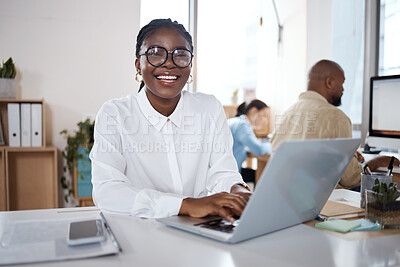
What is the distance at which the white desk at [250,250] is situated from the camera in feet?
2.52

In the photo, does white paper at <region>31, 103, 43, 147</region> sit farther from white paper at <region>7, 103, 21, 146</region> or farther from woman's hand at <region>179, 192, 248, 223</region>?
woman's hand at <region>179, 192, 248, 223</region>

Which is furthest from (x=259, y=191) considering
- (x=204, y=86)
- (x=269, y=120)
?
(x=269, y=120)

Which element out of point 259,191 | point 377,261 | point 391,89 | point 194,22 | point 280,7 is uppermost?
point 280,7

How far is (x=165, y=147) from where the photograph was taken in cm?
145

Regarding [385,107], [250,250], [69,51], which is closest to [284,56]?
[385,107]

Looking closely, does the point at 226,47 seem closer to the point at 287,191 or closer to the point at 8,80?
the point at 8,80

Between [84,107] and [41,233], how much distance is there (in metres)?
2.76

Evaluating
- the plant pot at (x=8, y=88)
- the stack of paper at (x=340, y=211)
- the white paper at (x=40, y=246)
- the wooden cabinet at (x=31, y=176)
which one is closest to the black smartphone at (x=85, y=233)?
the white paper at (x=40, y=246)

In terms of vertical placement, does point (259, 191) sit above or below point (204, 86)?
below

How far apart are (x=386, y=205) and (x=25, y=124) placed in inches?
113

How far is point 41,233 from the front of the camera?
91cm

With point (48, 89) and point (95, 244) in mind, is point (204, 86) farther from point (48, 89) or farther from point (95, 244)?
point (95, 244)

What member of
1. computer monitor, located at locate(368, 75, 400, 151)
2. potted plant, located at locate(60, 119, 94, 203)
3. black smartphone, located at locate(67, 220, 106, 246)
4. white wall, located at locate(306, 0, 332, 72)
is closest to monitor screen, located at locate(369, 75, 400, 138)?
computer monitor, located at locate(368, 75, 400, 151)

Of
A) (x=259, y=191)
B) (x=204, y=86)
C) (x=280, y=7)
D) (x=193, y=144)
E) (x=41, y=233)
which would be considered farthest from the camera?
(x=280, y=7)
